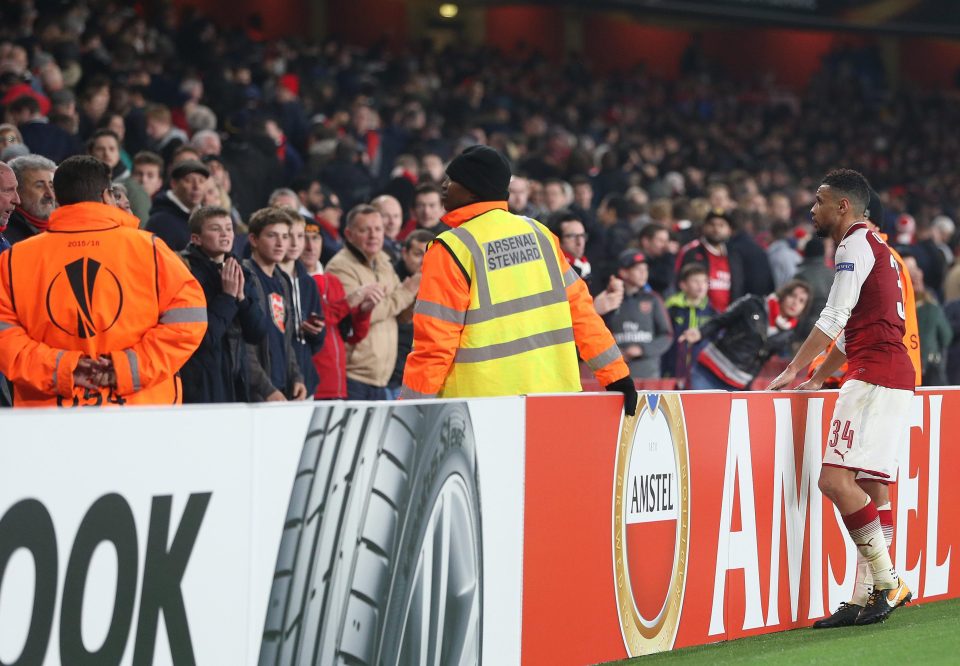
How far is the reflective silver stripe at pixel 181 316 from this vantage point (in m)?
5.41

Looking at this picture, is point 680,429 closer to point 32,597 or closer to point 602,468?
point 602,468

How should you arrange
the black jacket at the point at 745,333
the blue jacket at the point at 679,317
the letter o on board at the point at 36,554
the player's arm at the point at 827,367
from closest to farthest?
the letter o on board at the point at 36,554
the player's arm at the point at 827,367
the black jacket at the point at 745,333
the blue jacket at the point at 679,317

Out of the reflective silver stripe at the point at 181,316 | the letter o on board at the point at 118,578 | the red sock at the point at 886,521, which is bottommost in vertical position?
the red sock at the point at 886,521

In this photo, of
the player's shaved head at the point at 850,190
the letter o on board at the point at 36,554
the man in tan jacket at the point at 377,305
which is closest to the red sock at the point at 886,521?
the player's shaved head at the point at 850,190

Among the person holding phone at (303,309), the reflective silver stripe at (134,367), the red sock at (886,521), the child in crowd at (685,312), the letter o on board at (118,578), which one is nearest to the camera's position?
the letter o on board at (118,578)

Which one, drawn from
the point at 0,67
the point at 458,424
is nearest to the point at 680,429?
the point at 458,424

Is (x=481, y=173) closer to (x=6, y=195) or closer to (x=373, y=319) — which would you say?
(x=6, y=195)

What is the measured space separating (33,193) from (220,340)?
113cm

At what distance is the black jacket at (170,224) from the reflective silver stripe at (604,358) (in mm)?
3303

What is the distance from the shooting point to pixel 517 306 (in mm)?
5543

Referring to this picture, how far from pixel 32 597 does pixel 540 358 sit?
2.56 metres

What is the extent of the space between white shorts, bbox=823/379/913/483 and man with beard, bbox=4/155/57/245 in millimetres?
3775

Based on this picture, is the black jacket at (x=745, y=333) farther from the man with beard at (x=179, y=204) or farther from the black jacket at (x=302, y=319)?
the man with beard at (x=179, y=204)

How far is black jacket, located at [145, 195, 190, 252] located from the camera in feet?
26.8
